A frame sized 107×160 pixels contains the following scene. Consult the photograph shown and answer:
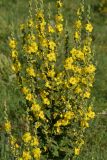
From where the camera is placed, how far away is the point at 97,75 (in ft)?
31.7

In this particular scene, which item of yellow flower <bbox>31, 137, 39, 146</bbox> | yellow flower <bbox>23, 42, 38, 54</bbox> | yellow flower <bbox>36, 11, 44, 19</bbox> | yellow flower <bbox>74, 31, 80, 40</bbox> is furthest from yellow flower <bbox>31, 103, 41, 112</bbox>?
yellow flower <bbox>36, 11, 44, 19</bbox>

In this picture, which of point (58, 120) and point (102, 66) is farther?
point (102, 66)

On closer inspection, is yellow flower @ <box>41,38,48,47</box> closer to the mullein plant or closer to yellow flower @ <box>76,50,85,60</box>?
the mullein plant

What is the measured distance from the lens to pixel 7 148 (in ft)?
20.9

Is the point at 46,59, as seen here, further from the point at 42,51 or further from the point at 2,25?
the point at 2,25

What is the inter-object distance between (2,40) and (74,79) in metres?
6.10

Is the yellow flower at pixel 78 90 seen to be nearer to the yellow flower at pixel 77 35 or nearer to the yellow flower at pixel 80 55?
the yellow flower at pixel 80 55

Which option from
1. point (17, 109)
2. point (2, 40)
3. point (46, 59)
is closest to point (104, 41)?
point (2, 40)

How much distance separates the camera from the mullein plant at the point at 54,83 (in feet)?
16.3

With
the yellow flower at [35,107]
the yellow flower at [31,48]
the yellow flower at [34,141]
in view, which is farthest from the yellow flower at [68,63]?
the yellow flower at [34,141]

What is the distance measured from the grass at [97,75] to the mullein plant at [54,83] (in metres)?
0.34

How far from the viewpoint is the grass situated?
693cm

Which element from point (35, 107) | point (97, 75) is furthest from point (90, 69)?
point (97, 75)

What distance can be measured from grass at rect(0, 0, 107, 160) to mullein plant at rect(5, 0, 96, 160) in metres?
0.34
